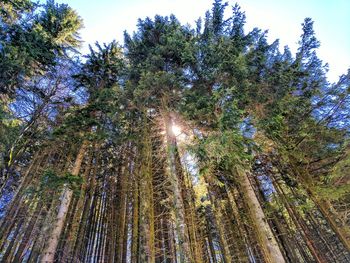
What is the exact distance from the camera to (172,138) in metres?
7.36

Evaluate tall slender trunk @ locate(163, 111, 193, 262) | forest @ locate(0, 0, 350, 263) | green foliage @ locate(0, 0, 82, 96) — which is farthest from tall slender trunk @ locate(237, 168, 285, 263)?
green foliage @ locate(0, 0, 82, 96)

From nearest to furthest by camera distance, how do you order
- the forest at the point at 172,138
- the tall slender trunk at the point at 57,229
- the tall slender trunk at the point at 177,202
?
the tall slender trunk at the point at 177,202, the tall slender trunk at the point at 57,229, the forest at the point at 172,138

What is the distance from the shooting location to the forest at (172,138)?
6.63m

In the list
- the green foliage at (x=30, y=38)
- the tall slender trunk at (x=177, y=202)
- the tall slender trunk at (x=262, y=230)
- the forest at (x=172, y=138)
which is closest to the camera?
the tall slender trunk at (x=177, y=202)

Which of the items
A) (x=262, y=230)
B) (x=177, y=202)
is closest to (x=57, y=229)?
(x=177, y=202)

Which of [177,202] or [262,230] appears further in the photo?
[177,202]

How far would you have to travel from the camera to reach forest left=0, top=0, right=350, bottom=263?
6629 millimetres

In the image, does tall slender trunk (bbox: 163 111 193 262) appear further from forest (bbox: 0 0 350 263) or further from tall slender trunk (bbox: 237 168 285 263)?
tall slender trunk (bbox: 237 168 285 263)

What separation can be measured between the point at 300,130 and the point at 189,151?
14.1 ft

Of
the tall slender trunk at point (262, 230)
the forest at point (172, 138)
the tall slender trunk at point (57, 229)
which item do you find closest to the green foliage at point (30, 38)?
the forest at point (172, 138)

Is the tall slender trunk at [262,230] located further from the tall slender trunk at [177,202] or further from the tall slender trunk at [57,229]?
the tall slender trunk at [57,229]

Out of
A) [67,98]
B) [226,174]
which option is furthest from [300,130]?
[67,98]

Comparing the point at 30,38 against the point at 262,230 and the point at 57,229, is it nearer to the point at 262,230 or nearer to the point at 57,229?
the point at 57,229

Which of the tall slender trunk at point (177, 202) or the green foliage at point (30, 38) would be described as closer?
the tall slender trunk at point (177, 202)
